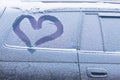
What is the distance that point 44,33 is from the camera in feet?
12.0

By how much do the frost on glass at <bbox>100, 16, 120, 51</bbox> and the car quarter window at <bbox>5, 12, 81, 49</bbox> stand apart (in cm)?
30

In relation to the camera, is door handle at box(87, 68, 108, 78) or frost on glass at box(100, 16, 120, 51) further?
frost on glass at box(100, 16, 120, 51)

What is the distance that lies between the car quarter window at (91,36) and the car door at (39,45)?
0.08 m

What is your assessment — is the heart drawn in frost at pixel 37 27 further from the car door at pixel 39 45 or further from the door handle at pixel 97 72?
the door handle at pixel 97 72

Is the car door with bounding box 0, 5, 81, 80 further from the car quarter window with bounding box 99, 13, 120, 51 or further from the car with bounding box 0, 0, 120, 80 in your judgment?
the car quarter window with bounding box 99, 13, 120, 51

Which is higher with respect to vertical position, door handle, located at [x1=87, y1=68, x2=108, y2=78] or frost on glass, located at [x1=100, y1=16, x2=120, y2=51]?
frost on glass, located at [x1=100, y1=16, x2=120, y2=51]

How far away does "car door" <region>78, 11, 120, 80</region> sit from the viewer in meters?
3.56

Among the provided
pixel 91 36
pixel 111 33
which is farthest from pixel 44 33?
pixel 111 33

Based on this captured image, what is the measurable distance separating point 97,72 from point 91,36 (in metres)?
0.39

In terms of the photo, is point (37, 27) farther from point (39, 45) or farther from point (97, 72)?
point (97, 72)

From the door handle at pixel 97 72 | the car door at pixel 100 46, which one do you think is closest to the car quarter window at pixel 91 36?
the car door at pixel 100 46

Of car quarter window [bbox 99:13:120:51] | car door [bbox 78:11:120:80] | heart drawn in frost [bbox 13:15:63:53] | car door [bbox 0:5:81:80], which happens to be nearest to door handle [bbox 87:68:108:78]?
car door [bbox 78:11:120:80]

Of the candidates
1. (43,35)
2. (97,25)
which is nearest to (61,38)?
(43,35)

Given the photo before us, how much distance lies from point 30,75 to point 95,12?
39.0 inches
